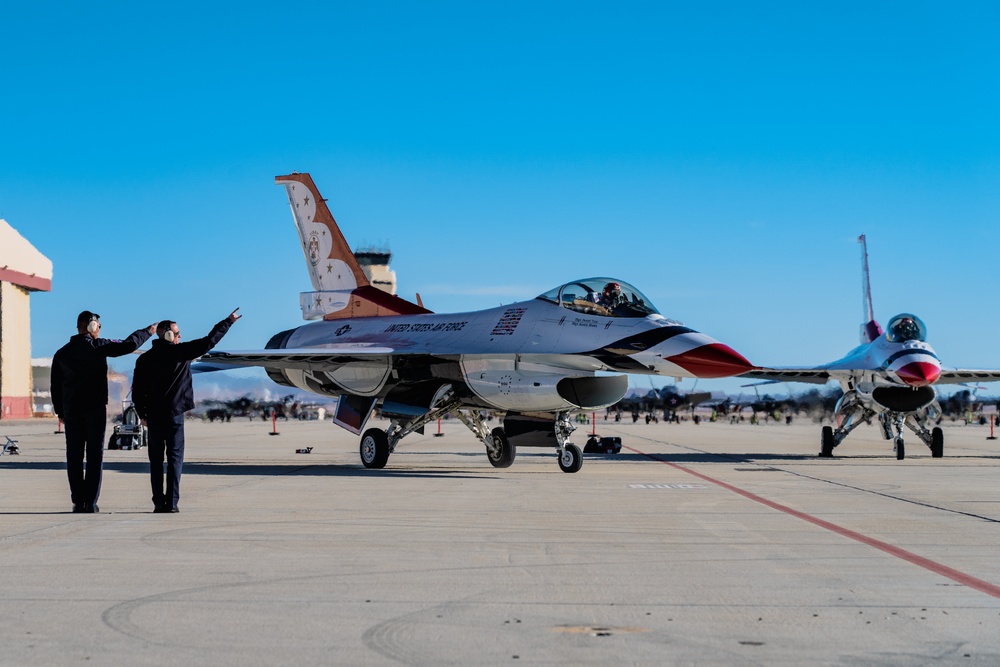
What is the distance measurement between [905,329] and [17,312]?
78.2 metres

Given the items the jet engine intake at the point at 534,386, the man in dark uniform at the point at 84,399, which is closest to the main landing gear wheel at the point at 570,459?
the jet engine intake at the point at 534,386

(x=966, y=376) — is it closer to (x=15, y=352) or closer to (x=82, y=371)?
(x=82, y=371)

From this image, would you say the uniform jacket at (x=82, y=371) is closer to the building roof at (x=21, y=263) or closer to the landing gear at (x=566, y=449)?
the landing gear at (x=566, y=449)

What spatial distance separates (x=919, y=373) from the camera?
21656mm

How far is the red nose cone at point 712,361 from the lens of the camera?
1511cm

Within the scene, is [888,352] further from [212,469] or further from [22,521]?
[22,521]

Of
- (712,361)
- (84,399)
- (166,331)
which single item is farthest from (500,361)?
(84,399)

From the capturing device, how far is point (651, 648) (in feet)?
15.1

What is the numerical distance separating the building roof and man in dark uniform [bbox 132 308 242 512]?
257ft

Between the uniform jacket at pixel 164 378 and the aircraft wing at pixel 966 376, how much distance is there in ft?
66.7

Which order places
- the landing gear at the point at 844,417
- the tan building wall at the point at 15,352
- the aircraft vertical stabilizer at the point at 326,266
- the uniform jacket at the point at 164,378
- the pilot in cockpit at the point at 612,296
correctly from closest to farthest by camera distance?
the uniform jacket at the point at 164,378, the pilot in cockpit at the point at 612,296, the aircraft vertical stabilizer at the point at 326,266, the landing gear at the point at 844,417, the tan building wall at the point at 15,352

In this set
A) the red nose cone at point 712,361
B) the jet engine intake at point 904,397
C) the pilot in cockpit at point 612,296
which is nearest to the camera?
the red nose cone at point 712,361

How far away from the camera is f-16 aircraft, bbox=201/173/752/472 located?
1591 centimetres

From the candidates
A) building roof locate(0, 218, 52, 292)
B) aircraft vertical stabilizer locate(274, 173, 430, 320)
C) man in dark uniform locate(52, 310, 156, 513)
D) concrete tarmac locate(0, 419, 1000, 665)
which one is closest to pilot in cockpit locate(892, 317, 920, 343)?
aircraft vertical stabilizer locate(274, 173, 430, 320)
